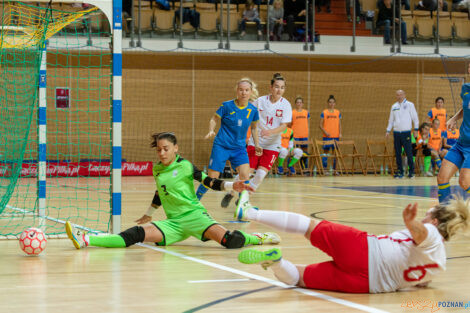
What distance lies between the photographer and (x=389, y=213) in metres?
10.0

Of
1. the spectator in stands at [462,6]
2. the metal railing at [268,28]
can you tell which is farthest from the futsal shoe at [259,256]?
the spectator in stands at [462,6]

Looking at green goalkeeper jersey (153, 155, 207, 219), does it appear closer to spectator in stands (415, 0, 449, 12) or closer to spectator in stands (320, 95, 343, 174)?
spectator in stands (320, 95, 343, 174)

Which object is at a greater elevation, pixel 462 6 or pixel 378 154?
pixel 462 6

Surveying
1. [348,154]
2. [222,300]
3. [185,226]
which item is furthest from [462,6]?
[222,300]

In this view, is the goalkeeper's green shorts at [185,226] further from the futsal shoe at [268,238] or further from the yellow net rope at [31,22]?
the yellow net rope at [31,22]

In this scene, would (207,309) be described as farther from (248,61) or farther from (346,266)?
(248,61)

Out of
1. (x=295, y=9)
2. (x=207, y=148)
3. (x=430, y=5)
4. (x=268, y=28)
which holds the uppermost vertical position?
(x=430, y=5)

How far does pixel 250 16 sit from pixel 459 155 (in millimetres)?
13790

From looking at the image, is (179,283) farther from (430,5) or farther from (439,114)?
(430,5)

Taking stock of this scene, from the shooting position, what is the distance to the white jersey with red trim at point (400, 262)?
4484 mm

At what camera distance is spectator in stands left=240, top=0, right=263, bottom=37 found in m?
20.7

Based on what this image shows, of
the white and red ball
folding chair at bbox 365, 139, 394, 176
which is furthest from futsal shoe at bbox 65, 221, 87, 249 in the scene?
folding chair at bbox 365, 139, 394, 176

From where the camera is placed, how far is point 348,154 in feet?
69.0

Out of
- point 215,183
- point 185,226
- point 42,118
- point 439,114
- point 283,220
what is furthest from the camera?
point 439,114
